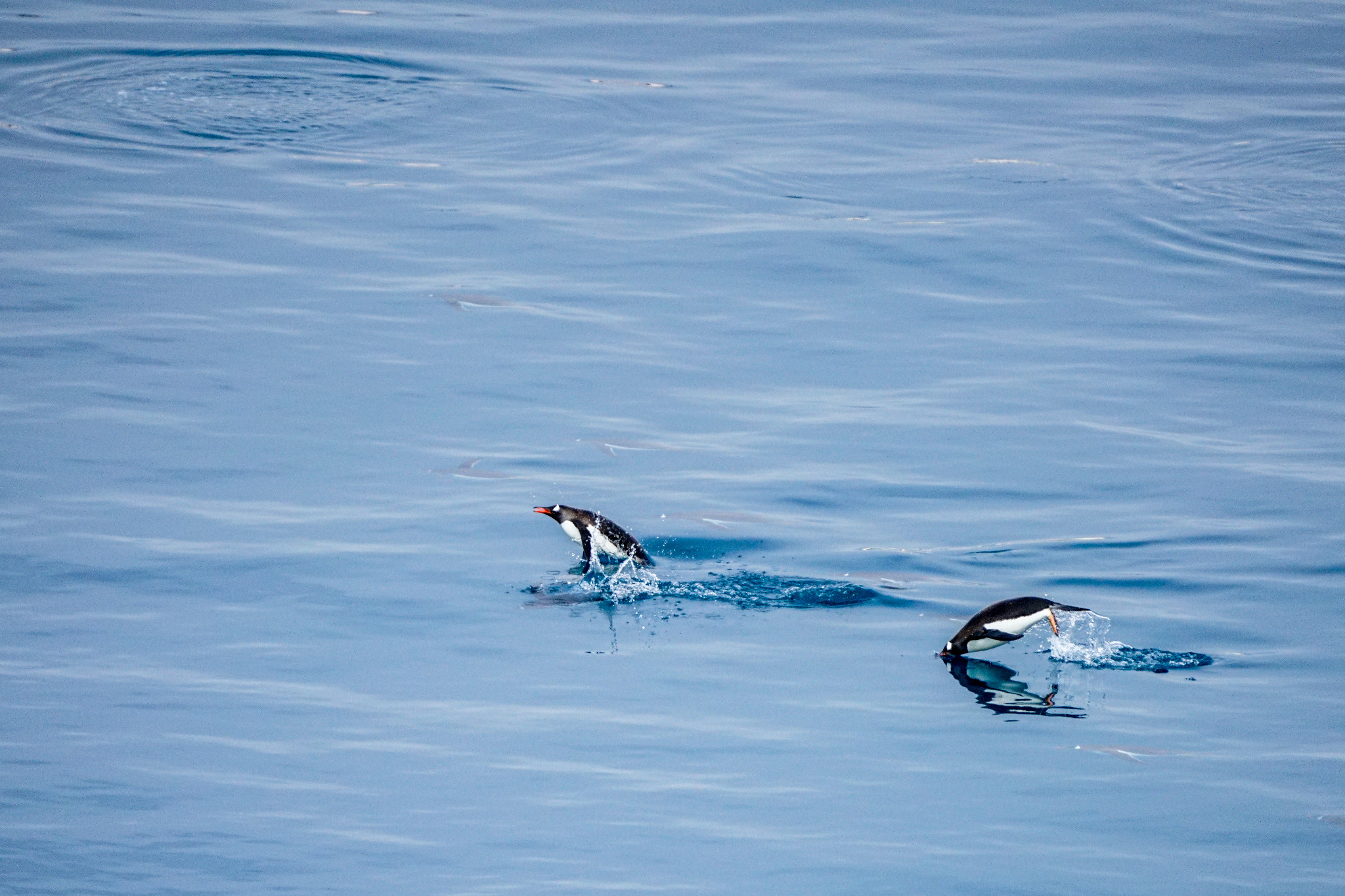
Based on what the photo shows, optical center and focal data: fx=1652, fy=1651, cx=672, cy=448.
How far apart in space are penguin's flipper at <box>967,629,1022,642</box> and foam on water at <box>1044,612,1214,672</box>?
49 cm

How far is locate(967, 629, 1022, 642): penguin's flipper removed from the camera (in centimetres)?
1020

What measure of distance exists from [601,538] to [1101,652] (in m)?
3.44

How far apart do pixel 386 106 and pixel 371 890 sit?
1558 cm

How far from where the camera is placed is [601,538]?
11.5 m

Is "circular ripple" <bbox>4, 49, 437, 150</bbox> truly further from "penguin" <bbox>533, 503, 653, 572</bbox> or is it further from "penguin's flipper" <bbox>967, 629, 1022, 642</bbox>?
"penguin's flipper" <bbox>967, 629, 1022, 642</bbox>

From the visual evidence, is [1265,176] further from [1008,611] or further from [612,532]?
[612,532]

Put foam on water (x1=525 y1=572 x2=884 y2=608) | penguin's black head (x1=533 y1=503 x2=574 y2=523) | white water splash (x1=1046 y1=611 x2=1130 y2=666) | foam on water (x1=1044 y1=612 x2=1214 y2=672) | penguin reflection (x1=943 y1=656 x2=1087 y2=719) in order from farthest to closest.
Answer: penguin's black head (x1=533 y1=503 x2=574 y2=523) < foam on water (x1=525 y1=572 x2=884 y2=608) < white water splash (x1=1046 y1=611 x2=1130 y2=666) < foam on water (x1=1044 y1=612 x2=1214 y2=672) < penguin reflection (x1=943 y1=656 x2=1087 y2=719)

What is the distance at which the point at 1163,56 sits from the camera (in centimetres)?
2519

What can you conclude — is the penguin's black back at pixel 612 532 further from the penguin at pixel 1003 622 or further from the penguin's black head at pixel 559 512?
the penguin at pixel 1003 622

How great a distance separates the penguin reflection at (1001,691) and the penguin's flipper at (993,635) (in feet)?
0.81

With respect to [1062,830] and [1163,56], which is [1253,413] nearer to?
[1062,830]

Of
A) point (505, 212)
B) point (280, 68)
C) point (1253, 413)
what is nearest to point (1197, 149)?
point (1253, 413)

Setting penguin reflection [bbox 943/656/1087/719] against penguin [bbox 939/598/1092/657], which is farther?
penguin [bbox 939/598/1092/657]

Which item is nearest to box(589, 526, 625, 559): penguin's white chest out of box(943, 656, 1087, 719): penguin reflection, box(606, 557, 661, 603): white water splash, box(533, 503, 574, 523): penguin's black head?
box(606, 557, 661, 603): white water splash
